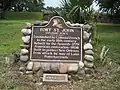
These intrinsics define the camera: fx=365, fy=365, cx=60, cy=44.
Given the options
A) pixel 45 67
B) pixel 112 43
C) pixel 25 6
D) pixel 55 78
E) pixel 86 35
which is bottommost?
pixel 55 78

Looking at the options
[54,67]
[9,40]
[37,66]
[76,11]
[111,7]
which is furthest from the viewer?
[111,7]

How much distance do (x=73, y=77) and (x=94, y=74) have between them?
0.51 m

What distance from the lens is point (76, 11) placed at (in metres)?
8.82

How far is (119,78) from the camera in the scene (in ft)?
23.9

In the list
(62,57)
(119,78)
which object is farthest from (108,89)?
(62,57)

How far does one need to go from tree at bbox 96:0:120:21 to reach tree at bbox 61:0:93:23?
678 inches

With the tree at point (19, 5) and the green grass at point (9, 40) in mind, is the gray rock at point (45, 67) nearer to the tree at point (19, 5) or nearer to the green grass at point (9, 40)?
the green grass at point (9, 40)

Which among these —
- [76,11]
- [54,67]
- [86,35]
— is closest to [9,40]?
[76,11]

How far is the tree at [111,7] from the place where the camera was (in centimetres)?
2661

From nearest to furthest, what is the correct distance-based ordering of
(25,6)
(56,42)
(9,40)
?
1. (56,42)
2. (9,40)
3. (25,6)

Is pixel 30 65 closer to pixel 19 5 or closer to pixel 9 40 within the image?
pixel 9 40

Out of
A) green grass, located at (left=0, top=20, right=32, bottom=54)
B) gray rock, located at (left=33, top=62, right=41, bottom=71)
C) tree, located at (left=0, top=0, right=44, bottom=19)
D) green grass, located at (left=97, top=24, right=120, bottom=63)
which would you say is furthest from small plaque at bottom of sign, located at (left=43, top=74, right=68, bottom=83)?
tree, located at (left=0, top=0, right=44, bottom=19)

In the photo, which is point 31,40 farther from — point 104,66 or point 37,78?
point 104,66

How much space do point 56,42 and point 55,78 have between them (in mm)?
896
